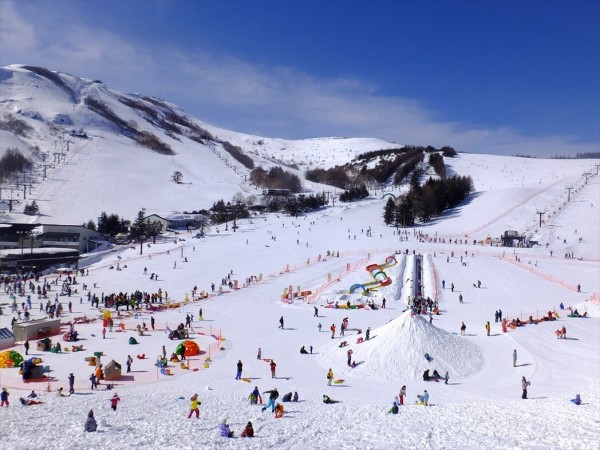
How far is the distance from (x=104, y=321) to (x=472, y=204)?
59.4 m

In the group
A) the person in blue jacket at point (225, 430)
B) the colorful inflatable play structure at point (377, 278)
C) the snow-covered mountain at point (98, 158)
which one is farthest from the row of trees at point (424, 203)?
the person in blue jacket at point (225, 430)

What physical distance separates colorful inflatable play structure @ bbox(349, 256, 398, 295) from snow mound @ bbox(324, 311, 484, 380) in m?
11.7

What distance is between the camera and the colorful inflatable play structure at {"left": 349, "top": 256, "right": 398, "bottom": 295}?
3209 cm

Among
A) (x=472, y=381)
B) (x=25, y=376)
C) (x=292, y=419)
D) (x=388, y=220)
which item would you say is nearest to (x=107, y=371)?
(x=25, y=376)

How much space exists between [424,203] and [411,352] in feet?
164

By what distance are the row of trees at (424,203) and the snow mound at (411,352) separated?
144 feet

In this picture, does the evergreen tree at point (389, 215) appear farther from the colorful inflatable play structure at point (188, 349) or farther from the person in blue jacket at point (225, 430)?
the person in blue jacket at point (225, 430)

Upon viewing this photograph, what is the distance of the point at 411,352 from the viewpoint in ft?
61.3

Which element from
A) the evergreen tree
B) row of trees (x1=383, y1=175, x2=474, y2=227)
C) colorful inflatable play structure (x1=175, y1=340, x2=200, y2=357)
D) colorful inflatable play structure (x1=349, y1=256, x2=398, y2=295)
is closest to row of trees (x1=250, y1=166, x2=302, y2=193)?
row of trees (x1=383, y1=175, x2=474, y2=227)

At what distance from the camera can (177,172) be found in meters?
116

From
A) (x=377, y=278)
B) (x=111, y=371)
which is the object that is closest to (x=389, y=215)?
(x=377, y=278)

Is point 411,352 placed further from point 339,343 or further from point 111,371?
point 111,371

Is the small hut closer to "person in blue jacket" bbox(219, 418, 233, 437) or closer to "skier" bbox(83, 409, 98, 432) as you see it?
"skier" bbox(83, 409, 98, 432)

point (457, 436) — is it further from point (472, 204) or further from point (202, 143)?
point (202, 143)
